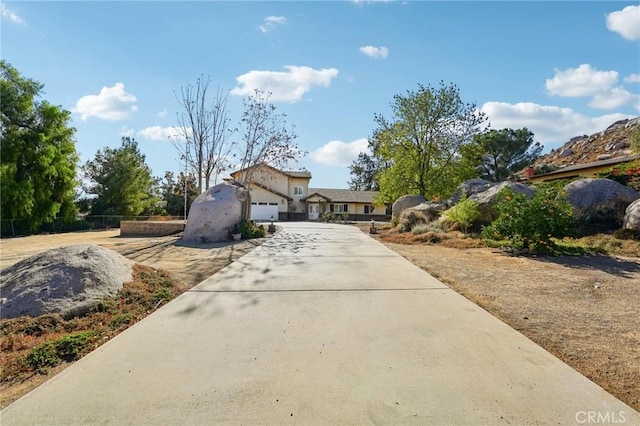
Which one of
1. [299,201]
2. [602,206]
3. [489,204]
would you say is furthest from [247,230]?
[299,201]

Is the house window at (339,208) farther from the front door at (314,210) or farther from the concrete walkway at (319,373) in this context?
the concrete walkway at (319,373)

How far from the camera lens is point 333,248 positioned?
11.2 m

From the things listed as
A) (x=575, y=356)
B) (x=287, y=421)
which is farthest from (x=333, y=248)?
(x=287, y=421)

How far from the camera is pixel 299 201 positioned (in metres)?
42.5

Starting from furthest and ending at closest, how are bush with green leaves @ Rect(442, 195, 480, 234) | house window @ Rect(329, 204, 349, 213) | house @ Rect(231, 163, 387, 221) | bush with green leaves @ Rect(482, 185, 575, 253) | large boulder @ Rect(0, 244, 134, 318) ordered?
house window @ Rect(329, 204, 349, 213), house @ Rect(231, 163, 387, 221), bush with green leaves @ Rect(442, 195, 480, 234), bush with green leaves @ Rect(482, 185, 575, 253), large boulder @ Rect(0, 244, 134, 318)

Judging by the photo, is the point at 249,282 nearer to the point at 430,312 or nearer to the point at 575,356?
the point at 430,312

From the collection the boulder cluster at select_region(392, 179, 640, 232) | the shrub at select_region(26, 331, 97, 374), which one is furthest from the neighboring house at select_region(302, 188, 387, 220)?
the shrub at select_region(26, 331, 97, 374)

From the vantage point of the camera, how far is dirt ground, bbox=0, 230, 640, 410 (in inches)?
129

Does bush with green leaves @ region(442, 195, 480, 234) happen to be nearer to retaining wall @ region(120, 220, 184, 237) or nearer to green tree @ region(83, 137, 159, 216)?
retaining wall @ region(120, 220, 184, 237)

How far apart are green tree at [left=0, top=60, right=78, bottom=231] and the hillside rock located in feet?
170

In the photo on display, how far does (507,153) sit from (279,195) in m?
26.9

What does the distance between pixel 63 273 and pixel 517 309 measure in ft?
21.0

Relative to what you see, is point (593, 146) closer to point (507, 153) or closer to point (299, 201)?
point (507, 153)

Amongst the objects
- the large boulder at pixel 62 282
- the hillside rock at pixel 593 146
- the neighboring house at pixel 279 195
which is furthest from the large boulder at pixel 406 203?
the hillside rock at pixel 593 146
